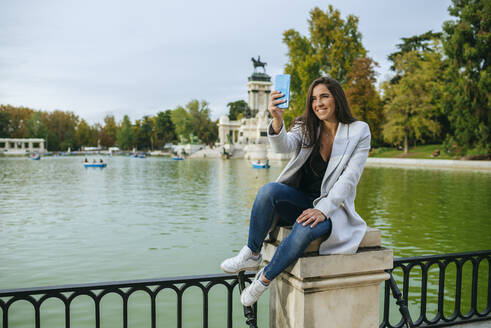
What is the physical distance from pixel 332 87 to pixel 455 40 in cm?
3146

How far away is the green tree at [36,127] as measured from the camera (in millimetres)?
107188

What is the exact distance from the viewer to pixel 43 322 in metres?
5.65

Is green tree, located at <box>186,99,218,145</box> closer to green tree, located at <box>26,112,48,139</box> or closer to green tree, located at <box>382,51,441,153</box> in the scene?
green tree, located at <box>26,112,48,139</box>

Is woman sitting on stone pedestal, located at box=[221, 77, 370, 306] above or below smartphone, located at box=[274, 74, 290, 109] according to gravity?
below

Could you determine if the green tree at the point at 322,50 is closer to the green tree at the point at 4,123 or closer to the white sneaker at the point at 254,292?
the white sneaker at the point at 254,292

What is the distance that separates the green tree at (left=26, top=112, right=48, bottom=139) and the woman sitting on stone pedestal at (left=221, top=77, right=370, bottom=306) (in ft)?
385

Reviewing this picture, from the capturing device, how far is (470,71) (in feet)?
97.5

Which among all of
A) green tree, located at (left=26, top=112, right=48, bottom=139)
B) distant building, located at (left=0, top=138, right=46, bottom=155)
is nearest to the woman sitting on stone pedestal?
distant building, located at (left=0, top=138, right=46, bottom=155)

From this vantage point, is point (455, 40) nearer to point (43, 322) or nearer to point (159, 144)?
point (43, 322)

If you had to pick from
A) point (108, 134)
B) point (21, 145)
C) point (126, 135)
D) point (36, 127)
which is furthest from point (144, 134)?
point (21, 145)

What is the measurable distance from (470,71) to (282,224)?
3170 centimetres

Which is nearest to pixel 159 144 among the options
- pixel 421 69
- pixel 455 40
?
pixel 421 69

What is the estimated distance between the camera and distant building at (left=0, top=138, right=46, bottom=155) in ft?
342

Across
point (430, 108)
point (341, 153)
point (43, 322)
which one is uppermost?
point (430, 108)
